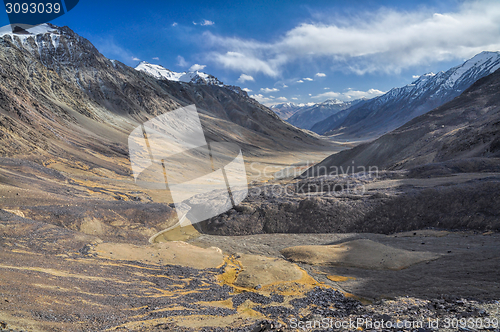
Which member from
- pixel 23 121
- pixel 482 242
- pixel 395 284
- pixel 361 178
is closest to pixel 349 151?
pixel 361 178

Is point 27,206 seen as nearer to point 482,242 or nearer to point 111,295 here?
point 111,295

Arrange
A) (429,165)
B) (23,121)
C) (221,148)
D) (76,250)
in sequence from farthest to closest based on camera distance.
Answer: (221,148) → (23,121) → (429,165) → (76,250)

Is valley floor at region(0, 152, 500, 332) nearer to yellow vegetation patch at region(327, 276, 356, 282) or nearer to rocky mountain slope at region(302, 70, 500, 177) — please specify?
yellow vegetation patch at region(327, 276, 356, 282)

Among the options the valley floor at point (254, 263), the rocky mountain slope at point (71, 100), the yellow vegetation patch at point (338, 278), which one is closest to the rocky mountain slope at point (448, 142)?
the valley floor at point (254, 263)

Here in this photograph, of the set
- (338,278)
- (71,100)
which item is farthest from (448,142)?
(71,100)

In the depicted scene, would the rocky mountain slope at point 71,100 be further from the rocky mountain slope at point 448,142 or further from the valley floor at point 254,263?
the rocky mountain slope at point 448,142

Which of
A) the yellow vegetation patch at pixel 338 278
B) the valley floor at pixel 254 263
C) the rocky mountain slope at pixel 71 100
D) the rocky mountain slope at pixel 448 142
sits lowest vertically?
the yellow vegetation patch at pixel 338 278

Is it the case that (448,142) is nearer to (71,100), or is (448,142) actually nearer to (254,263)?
(254,263)

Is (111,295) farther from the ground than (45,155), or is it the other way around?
(45,155)
